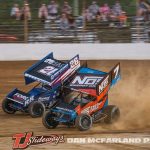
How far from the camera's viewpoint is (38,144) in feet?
24.0

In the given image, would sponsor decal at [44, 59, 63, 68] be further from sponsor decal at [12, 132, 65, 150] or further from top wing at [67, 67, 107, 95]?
sponsor decal at [12, 132, 65, 150]

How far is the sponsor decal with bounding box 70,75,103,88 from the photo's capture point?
8.90 m

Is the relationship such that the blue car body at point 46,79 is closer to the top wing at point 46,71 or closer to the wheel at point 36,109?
the top wing at point 46,71

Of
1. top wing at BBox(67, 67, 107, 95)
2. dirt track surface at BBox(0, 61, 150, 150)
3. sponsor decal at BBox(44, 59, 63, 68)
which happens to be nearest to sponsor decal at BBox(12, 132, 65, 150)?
dirt track surface at BBox(0, 61, 150, 150)

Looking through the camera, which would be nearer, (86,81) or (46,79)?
(86,81)

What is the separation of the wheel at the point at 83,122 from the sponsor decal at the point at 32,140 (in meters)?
0.53

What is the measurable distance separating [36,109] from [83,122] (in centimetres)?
161

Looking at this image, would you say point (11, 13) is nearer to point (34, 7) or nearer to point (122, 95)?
point (34, 7)

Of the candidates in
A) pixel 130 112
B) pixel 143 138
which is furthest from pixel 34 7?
pixel 143 138

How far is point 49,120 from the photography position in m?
8.88

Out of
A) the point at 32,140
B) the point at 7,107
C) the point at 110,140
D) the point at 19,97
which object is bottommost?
the point at 7,107

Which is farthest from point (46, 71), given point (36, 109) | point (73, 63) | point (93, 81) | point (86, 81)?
point (93, 81)

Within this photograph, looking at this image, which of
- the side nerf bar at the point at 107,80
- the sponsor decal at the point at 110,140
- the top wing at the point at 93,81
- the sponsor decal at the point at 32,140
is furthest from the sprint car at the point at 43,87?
the sponsor decal at the point at 110,140

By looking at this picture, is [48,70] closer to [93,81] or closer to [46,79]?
[46,79]
